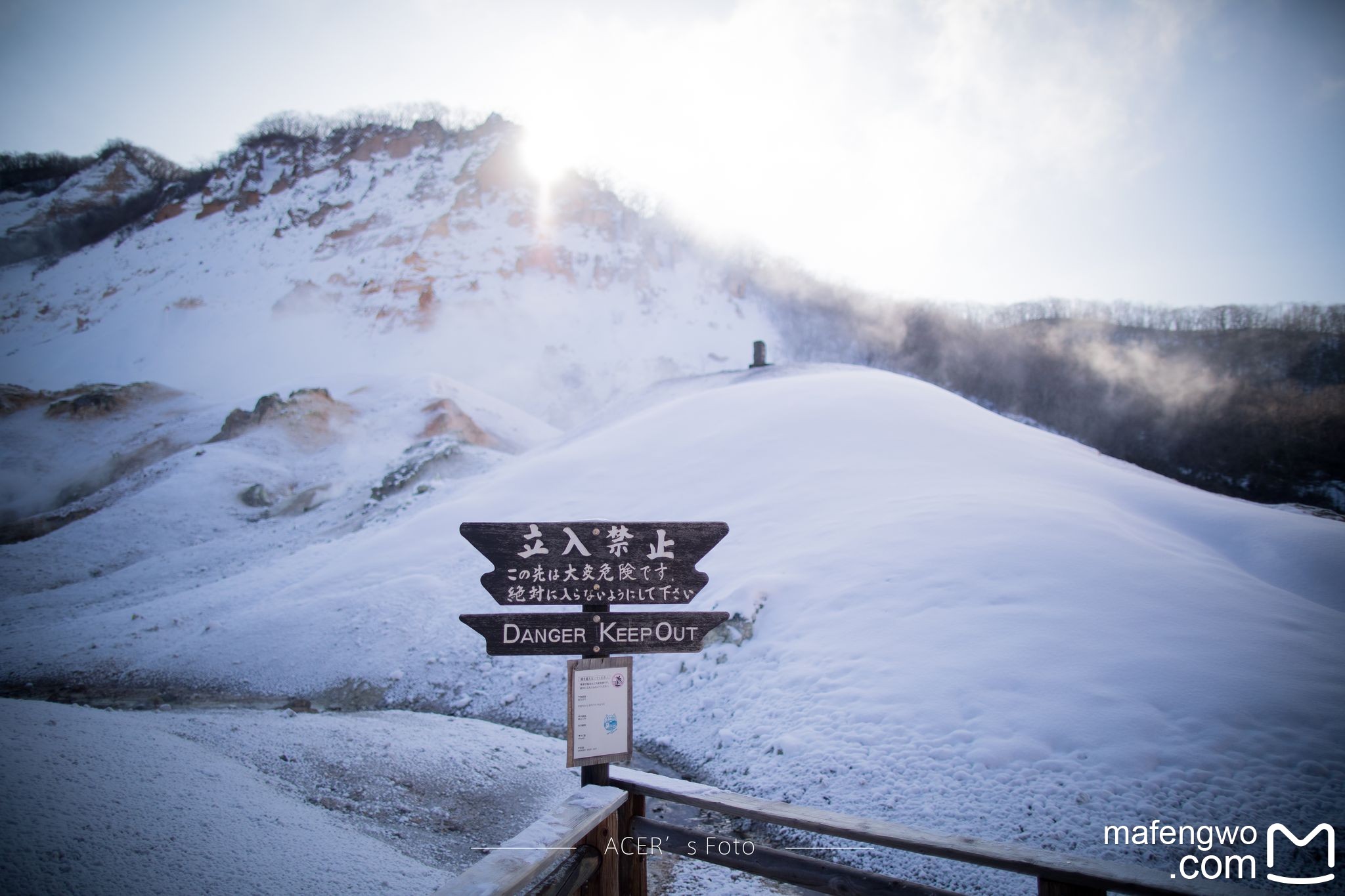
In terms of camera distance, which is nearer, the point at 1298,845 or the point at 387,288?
the point at 1298,845

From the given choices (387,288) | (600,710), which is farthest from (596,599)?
(387,288)

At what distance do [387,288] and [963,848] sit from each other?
47.4 metres

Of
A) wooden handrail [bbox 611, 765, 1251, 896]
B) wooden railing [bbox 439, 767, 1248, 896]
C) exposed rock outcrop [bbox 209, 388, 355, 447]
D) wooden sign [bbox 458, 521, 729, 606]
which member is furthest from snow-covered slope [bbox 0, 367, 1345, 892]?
exposed rock outcrop [bbox 209, 388, 355, 447]

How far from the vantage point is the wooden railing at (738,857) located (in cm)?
231

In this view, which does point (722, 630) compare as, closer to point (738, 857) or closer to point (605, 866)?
point (738, 857)

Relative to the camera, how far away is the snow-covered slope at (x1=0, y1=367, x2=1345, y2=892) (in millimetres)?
4387

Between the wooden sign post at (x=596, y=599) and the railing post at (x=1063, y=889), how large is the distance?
5.91 feet

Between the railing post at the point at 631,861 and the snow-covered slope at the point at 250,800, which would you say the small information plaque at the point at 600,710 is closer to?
the railing post at the point at 631,861

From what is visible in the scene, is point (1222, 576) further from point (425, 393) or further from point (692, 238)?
point (692, 238)

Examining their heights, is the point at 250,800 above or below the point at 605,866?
below

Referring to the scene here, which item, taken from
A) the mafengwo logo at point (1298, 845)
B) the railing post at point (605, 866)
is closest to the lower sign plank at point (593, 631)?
the railing post at point (605, 866)

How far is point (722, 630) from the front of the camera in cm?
723

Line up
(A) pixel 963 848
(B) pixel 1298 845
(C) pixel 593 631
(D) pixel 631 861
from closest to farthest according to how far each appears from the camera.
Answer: (A) pixel 963 848 < (D) pixel 631 861 < (C) pixel 593 631 < (B) pixel 1298 845

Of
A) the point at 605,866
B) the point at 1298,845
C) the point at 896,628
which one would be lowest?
the point at 1298,845
